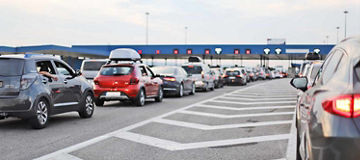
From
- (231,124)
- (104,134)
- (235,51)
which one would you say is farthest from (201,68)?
(235,51)

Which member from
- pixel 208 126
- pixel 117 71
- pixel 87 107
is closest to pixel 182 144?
pixel 208 126

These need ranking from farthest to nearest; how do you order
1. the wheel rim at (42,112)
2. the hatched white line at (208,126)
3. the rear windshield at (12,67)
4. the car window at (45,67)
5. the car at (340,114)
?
the car window at (45,67), the hatched white line at (208,126), the wheel rim at (42,112), the rear windshield at (12,67), the car at (340,114)

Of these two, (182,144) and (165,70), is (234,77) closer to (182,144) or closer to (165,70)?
(165,70)

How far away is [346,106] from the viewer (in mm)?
3084

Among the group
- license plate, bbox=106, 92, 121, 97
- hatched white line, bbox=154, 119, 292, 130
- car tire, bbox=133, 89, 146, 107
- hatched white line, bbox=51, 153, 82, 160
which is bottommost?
hatched white line, bbox=154, 119, 292, 130

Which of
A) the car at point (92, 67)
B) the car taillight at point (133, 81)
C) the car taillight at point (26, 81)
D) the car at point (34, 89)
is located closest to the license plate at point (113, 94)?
the car taillight at point (133, 81)

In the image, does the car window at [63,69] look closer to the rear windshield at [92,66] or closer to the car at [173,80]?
the car at [173,80]

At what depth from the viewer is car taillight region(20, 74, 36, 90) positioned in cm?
877

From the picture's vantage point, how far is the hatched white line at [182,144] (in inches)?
279

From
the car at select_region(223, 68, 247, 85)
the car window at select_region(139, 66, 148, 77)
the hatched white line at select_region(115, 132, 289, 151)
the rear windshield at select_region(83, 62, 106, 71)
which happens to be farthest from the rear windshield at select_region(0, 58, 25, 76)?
the car at select_region(223, 68, 247, 85)

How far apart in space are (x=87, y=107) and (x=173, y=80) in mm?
8792

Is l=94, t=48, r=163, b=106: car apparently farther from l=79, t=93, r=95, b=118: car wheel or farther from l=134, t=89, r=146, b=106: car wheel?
l=79, t=93, r=95, b=118: car wheel

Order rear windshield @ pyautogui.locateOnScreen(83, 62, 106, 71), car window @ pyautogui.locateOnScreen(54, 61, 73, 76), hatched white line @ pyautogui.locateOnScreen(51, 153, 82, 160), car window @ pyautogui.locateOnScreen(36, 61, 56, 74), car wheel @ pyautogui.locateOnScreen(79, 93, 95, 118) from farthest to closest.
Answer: rear windshield @ pyautogui.locateOnScreen(83, 62, 106, 71)
car wheel @ pyautogui.locateOnScreen(79, 93, 95, 118)
car window @ pyautogui.locateOnScreen(54, 61, 73, 76)
car window @ pyautogui.locateOnScreen(36, 61, 56, 74)
hatched white line @ pyautogui.locateOnScreen(51, 153, 82, 160)

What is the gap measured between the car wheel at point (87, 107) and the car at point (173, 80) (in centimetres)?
777
